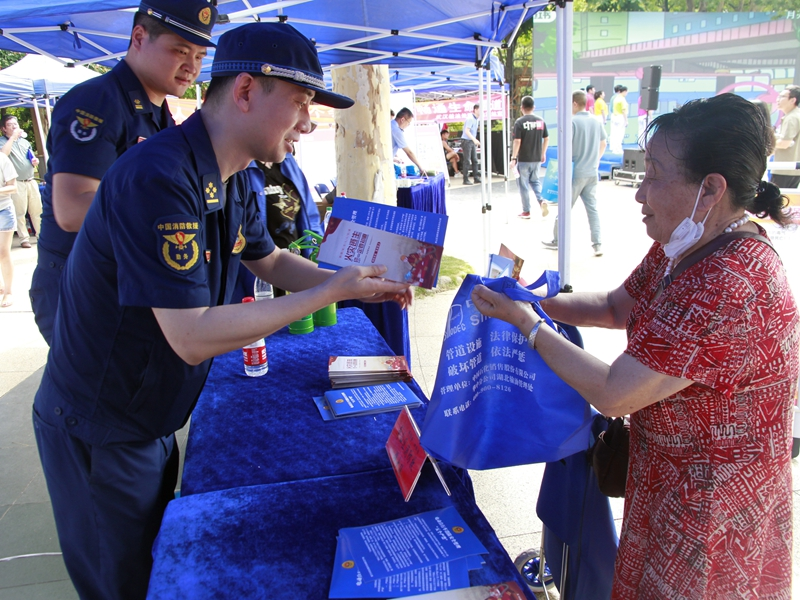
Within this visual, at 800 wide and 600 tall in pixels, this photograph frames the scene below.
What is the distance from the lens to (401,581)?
3.28ft

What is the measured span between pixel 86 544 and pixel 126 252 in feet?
2.68

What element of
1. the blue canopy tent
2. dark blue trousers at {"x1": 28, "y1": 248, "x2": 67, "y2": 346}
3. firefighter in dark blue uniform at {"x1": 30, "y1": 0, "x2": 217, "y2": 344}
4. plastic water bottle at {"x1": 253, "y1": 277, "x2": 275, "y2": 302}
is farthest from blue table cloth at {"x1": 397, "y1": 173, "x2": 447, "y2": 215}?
dark blue trousers at {"x1": 28, "y1": 248, "x2": 67, "y2": 346}

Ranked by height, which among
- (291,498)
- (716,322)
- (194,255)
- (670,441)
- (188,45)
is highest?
(188,45)

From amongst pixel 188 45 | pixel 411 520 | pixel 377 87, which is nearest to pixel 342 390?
pixel 411 520

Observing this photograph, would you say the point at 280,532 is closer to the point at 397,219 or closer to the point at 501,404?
the point at 501,404

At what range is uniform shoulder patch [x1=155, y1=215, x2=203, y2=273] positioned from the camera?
1170mm

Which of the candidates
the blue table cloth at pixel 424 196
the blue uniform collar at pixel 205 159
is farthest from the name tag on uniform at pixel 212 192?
the blue table cloth at pixel 424 196

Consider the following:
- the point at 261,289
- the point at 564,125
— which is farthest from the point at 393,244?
the point at 564,125

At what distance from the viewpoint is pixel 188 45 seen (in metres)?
2.11

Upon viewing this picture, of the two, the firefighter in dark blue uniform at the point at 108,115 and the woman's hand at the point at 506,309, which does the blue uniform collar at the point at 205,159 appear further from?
the firefighter in dark blue uniform at the point at 108,115

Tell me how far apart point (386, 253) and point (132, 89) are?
1335 mm

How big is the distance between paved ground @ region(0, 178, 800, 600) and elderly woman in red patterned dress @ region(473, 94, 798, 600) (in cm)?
126

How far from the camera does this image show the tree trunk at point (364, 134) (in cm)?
507

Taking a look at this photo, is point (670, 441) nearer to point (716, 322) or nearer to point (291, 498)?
point (716, 322)
